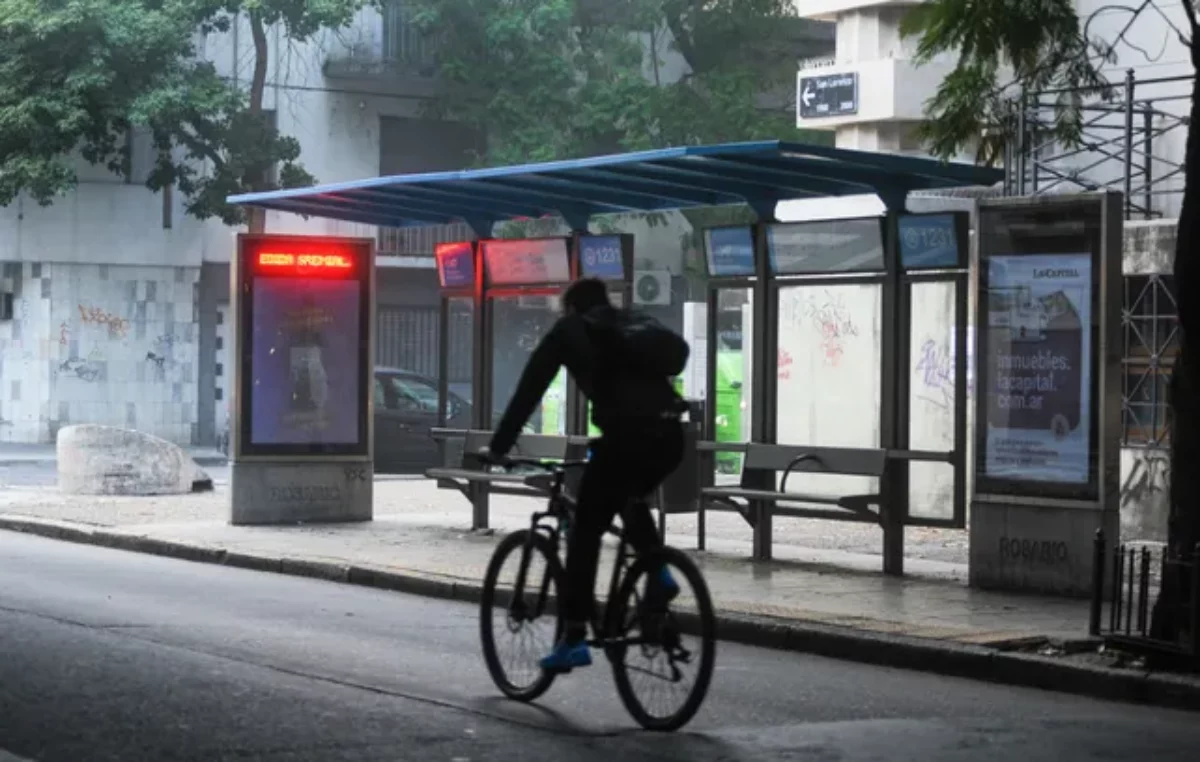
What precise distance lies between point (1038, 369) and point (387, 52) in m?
27.6

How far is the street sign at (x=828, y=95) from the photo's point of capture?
96.4ft

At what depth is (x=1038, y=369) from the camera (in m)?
13.4

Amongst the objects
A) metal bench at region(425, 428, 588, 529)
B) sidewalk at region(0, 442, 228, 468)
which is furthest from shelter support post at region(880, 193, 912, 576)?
sidewalk at region(0, 442, 228, 468)

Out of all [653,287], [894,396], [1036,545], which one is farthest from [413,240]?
[1036,545]

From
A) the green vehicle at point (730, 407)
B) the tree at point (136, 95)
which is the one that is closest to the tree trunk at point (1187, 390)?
the green vehicle at point (730, 407)

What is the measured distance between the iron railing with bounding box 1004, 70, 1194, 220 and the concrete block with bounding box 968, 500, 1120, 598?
496cm

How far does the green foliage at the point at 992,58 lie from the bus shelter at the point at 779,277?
40.6 inches

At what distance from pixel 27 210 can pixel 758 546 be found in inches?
936

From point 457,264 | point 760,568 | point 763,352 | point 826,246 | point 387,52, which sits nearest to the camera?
point 760,568

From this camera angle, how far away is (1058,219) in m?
13.2

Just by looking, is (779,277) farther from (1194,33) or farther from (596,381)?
(596,381)

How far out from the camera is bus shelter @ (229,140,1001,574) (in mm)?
14266

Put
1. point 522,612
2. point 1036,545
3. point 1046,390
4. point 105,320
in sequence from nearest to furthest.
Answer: point 522,612
point 1036,545
point 1046,390
point 105,320

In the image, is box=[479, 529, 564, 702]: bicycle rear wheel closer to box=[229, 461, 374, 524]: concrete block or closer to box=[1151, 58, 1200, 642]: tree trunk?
box=[1151, 58, 1200, 642]: tree trunk
